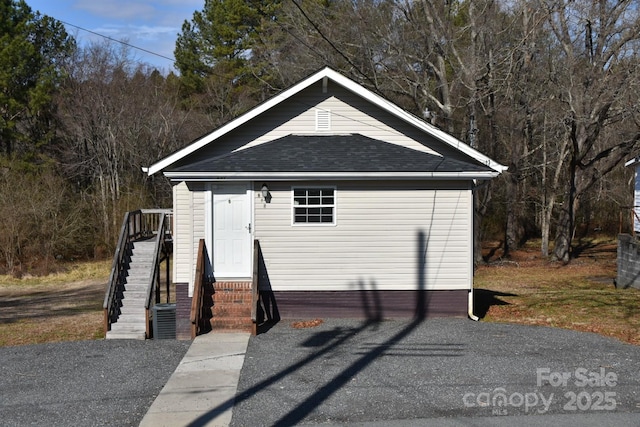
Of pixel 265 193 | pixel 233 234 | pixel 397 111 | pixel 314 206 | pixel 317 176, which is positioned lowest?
pixel 233 234

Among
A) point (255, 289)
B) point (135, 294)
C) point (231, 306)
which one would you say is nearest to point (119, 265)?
point (135, 294)

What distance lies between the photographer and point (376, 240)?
13070 millimetres

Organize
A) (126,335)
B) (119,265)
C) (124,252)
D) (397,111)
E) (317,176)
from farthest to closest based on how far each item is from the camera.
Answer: (124,252) < (119,265) < (397,111) < (317,176) < (126,335)

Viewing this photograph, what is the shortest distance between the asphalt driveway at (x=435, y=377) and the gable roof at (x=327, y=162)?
299 centimetres

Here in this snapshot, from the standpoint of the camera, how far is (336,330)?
12.2 meters

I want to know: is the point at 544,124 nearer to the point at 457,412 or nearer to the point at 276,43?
the point at 276,43

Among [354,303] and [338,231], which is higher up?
[338,231]

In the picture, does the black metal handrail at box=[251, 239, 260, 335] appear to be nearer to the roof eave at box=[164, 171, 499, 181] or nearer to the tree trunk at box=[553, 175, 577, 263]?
the roof eave at box=[164, 171, 499, 181]

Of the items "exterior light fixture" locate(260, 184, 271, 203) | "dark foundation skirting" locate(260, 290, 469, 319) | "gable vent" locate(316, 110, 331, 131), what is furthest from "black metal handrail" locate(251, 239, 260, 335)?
"gable vent" locate(316, 110, 331, 131)

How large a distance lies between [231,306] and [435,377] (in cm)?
489

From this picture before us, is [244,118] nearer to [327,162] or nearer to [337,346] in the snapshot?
[327,162]

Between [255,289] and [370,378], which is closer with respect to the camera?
[370,378]

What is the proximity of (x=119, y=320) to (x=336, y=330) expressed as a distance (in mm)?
4390

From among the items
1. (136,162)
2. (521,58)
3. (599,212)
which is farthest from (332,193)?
(599,212)
